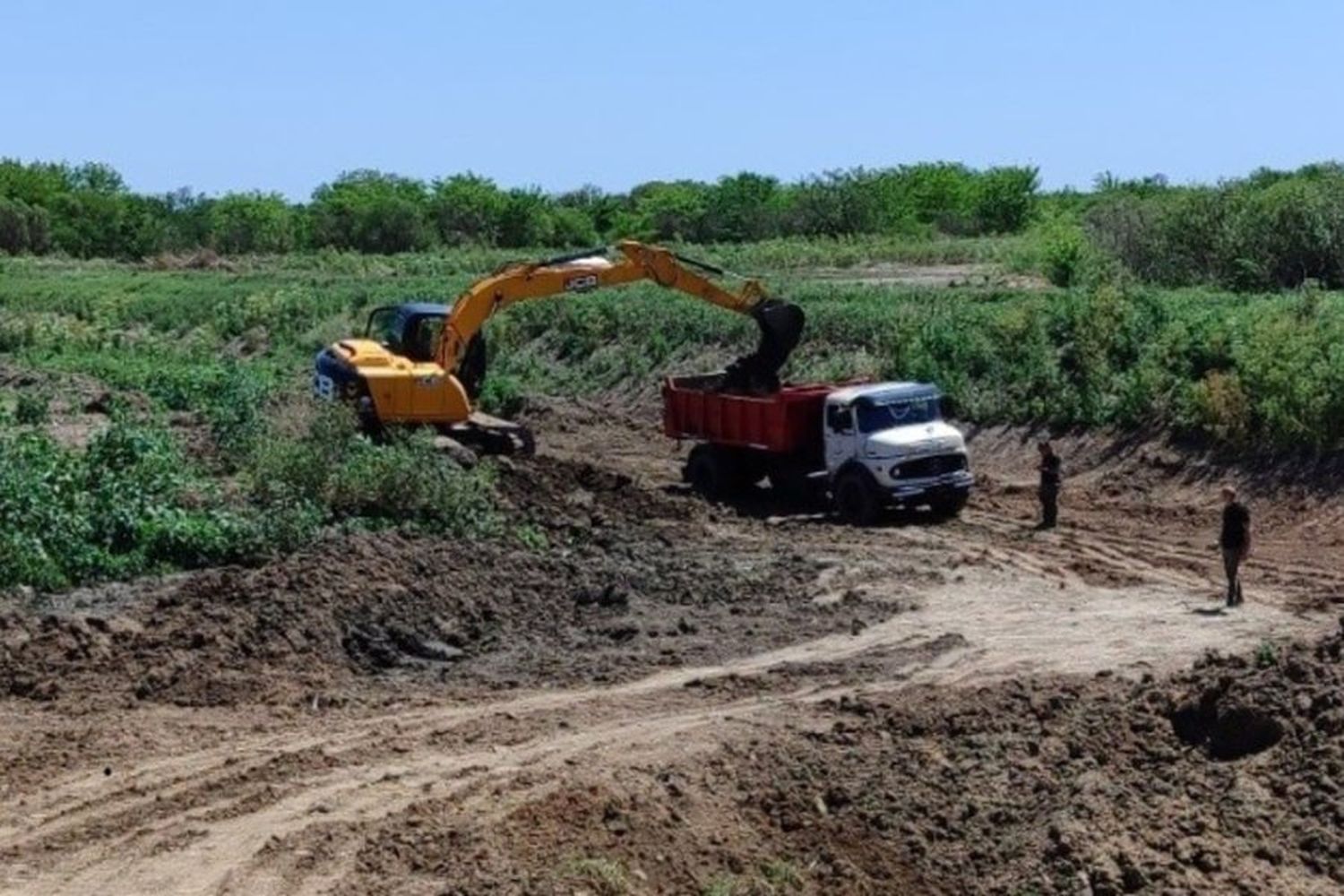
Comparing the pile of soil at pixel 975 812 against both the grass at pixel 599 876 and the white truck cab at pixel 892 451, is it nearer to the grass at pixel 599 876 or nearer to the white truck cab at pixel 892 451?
the grass at pixel 599 876

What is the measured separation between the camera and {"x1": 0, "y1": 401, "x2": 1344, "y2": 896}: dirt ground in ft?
46.2

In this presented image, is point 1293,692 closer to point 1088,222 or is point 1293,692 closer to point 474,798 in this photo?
point 474,798

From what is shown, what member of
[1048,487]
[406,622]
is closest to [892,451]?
[1048,487]

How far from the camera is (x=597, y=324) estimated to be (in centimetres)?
4612

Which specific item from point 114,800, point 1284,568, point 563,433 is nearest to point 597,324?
point 563,433

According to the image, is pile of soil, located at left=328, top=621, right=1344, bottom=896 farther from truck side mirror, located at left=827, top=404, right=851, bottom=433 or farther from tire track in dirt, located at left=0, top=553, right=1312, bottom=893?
truck side mirror, located at left=827, top=404, right=851, bottom=433

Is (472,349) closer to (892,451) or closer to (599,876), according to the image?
(892,451)

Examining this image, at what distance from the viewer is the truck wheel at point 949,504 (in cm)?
2814

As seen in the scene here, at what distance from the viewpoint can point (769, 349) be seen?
30.5m

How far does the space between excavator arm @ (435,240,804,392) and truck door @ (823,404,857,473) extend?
2.21 metres

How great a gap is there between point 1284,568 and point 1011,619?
16.0 ft

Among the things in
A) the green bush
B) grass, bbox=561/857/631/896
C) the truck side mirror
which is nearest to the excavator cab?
the truck side mirror

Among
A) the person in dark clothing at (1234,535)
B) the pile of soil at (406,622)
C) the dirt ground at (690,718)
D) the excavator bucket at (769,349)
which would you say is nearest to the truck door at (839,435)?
the dirt ground at (690,718)

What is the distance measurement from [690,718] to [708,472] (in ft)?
42.1
